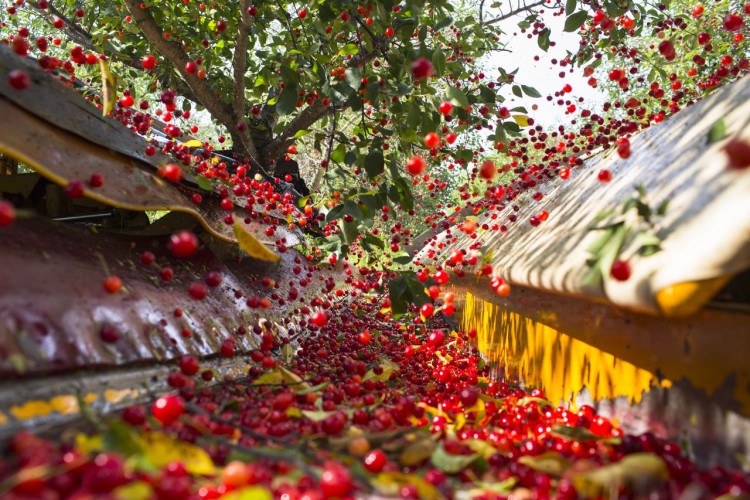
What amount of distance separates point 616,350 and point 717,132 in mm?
724

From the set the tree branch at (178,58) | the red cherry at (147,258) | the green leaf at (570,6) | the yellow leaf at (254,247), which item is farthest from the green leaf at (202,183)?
the green leaf at (570,6)

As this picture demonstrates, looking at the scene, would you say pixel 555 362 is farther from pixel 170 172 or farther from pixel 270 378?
pixel 170 172

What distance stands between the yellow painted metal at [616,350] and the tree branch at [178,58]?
8.00ft

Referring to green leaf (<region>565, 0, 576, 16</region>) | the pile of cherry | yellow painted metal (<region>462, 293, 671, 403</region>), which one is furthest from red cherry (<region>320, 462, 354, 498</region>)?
green leaf (<region>565, 0, 576, 16</region>)

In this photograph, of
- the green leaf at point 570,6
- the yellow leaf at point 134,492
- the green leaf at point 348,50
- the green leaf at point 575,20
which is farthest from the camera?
the green leaf at point 570,6

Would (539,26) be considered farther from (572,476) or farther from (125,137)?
(572,476)

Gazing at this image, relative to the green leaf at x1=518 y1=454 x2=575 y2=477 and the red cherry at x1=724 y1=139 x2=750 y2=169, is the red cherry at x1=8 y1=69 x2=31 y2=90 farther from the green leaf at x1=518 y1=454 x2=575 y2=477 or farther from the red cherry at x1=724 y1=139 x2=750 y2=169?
the red cherry at x1=724 y1=139 x2=750 y2=169

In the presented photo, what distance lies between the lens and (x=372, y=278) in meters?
4.88

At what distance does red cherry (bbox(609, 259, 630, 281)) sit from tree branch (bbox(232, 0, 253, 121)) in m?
3.20

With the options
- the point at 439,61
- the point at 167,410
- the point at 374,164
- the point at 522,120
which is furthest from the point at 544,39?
the point at 167,410

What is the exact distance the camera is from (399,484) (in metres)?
1.03

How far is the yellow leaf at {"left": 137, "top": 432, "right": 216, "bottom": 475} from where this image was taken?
3.22ft

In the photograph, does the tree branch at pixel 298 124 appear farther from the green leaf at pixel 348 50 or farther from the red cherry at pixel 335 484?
Result: the red cherry at pixel 335 484

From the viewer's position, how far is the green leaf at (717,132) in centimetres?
150
